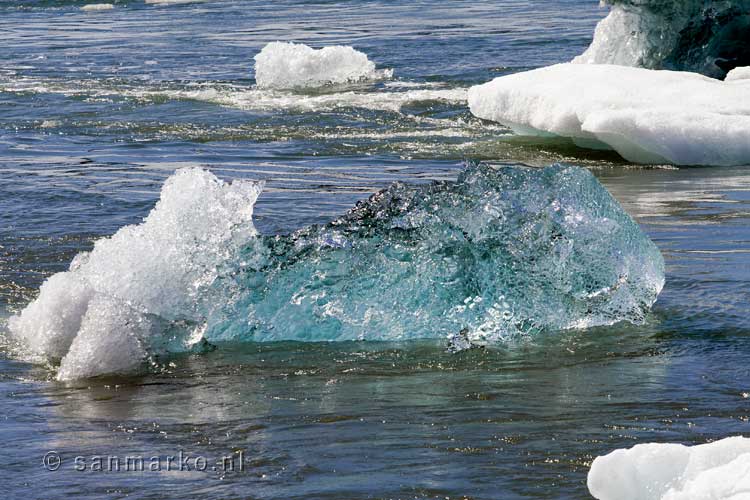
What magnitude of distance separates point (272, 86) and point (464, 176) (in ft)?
36.3

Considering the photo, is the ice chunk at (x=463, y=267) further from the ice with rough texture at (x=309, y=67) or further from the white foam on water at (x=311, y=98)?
the ice with rough texture at (x=309, y=67)

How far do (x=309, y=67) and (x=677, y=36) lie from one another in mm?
4934

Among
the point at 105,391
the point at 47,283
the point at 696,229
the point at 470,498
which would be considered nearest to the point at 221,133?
the point at 696,229

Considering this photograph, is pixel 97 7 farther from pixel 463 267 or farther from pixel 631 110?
pixel 463 267

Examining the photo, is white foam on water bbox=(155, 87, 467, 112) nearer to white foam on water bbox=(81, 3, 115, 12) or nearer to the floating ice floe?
the floating ice floe

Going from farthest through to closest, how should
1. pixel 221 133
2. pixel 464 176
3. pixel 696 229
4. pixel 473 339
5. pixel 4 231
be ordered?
pixel 221 133, pixel 4 231, pixel 696 229, pixel 464 176, pixel 473 339

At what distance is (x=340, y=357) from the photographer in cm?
583

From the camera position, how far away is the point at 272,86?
56.4 feet

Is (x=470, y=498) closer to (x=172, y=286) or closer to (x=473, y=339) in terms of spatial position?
(x=473, y=339)

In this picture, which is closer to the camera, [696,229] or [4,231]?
[696,229]

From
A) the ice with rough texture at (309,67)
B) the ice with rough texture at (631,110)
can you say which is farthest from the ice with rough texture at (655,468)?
the ice with rough texture at (309,67)

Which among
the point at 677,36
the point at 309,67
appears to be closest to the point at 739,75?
the point at 677,36

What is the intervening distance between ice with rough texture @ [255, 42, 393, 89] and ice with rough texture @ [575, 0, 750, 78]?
343 cm

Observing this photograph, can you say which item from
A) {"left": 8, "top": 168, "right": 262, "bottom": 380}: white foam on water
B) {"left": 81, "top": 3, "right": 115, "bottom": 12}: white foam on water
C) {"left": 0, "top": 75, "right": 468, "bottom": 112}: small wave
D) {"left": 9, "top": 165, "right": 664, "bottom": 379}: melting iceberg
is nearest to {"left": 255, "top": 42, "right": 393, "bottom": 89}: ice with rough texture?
{"left": 0, "top": 75, "right": 468, "bottom": 112}: small wave
